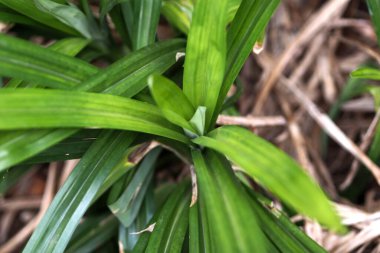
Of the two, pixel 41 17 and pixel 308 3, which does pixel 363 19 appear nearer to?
pixel 308 3

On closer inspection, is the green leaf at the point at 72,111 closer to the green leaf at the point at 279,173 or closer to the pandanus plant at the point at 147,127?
the pandanus plant at the point at 147,127

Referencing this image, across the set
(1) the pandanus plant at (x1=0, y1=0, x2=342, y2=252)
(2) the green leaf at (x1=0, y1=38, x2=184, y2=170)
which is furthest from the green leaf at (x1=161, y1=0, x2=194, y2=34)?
(2) the green leaf at (x1=0, y1=38, x2=184, y2=170)

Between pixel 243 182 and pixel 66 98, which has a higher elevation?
pixel 66 98

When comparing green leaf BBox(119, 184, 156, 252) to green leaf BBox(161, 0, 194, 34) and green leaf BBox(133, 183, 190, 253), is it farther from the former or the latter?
green leaf BBox(161, 0, 194, 34)

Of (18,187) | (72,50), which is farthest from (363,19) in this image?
(18,187)

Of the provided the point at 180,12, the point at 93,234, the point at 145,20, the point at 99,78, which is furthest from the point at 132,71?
the point at 93,234

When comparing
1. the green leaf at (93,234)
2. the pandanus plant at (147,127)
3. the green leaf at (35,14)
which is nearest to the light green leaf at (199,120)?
the pandanus plant at (147,127)

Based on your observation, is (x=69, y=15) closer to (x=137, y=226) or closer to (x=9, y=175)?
(x=9, y=175)
